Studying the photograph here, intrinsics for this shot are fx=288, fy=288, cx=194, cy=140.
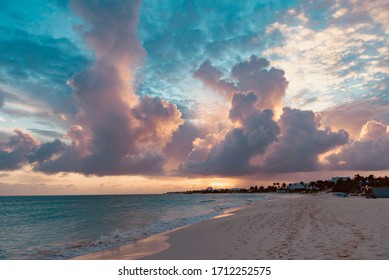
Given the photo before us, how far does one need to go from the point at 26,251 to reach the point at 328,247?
2147 cm

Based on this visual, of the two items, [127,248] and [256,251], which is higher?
[256,251]

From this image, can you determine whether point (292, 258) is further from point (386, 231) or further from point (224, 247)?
point (386, 231)

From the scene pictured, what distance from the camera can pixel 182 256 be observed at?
1512cm

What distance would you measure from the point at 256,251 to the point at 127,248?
10.1 meters

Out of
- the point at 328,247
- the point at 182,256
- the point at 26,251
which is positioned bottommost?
the point at 26,251

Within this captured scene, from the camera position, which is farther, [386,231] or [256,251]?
[386,231]

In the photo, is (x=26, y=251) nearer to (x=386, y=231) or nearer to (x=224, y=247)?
(x=224, y=247)
